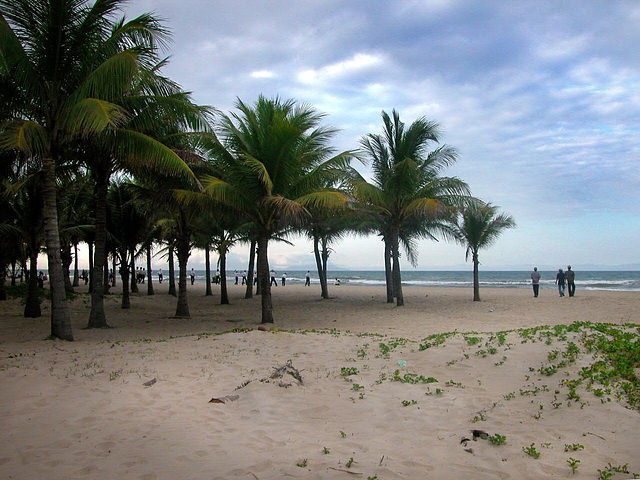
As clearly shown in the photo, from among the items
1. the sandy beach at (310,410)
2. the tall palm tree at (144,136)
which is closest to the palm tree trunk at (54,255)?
the sandy beach at (310,410)

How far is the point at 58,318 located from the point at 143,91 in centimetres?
577

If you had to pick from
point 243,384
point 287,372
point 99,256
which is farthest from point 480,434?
point 99,256

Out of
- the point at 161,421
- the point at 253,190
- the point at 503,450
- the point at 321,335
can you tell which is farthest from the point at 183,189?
the point at 503,450

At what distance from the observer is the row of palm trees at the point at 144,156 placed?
29.1 feet

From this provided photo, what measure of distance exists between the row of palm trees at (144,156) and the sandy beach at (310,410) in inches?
166

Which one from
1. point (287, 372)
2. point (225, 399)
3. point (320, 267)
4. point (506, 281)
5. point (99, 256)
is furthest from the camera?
point (506, 281)

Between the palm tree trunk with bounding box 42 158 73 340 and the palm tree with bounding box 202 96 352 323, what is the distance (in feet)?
12.7

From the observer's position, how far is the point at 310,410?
515cm

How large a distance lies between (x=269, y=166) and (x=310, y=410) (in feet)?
30.1

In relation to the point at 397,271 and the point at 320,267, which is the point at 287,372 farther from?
the point at 320,267

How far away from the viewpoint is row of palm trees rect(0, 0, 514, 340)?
349 inches

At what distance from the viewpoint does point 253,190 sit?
1316 cm

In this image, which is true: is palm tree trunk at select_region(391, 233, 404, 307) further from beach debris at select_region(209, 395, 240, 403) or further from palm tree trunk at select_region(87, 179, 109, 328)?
beach debris at select_region(209, 395, 240, 403)

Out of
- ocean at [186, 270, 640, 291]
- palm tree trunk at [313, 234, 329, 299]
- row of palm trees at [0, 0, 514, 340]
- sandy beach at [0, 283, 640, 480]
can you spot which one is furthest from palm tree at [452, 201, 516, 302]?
ocean at [186, 270, 640, 291]
